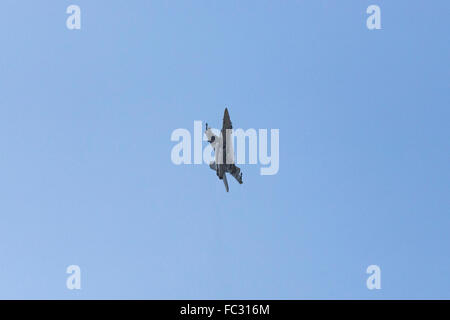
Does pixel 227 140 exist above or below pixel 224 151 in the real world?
above

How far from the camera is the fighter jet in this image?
95750mm

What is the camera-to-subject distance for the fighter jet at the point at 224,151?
3770 inches

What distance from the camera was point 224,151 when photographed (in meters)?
97.7

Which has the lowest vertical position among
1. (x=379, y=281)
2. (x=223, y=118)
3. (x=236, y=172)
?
(x=379, y=281)
